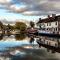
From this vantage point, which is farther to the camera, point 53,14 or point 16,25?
point 16,25

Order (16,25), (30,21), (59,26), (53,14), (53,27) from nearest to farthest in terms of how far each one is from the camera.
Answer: (59,26)
(53,27)
(53,14)
(30,21)
(16,25)

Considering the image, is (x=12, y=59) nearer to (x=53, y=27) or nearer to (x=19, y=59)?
(x=19, y=59)

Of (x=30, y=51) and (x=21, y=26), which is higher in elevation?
(x=30, y=51)

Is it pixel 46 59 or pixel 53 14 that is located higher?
pixel 53 14

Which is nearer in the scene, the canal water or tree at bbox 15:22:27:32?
the canal water

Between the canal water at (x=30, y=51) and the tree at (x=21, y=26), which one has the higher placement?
the canal water at (x=30, y=51)

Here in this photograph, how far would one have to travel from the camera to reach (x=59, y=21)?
66.1 metres

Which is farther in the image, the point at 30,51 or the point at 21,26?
the point at 21,26

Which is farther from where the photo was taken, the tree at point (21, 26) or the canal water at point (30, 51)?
the tree at point (21, 26)

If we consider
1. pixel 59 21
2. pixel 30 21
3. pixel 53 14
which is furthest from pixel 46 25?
pixel 30 21

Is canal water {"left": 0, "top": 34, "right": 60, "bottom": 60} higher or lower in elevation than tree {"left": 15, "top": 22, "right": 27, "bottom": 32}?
higher

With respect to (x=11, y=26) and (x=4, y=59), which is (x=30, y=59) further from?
(x=11, y=26)

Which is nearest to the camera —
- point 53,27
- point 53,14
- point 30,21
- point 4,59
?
point 4,59

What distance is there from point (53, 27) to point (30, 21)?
149 feet
